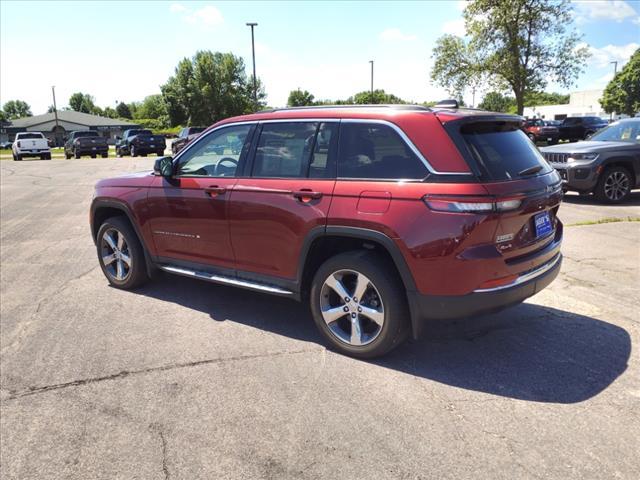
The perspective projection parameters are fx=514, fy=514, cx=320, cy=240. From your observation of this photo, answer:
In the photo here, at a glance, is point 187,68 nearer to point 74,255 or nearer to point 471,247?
point 74,255

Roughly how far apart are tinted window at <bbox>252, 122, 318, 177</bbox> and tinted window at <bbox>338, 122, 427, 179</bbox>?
0.34m

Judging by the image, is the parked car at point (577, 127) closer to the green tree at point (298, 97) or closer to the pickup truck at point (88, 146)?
the pickup truck at point (88, 146)

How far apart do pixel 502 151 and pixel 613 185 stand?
7987 millimetres

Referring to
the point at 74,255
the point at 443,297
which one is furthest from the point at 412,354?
the point at 74,255

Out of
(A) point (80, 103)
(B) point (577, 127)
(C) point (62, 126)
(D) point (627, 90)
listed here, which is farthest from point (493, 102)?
(A) point (80, 103)

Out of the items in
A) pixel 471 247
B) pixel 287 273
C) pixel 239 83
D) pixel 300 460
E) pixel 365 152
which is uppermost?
pixel 239 83

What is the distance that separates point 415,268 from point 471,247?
390 millimetres

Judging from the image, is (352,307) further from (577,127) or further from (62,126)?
(62,126)

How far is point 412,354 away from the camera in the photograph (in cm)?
393

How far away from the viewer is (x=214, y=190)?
14.9 feet

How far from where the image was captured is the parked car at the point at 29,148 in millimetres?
34875

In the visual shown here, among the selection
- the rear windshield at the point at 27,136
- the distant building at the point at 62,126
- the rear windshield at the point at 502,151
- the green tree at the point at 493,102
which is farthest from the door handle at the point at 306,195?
the distant building at the point at 62,126

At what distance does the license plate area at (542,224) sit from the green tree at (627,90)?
222ft

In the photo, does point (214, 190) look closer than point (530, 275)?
No
